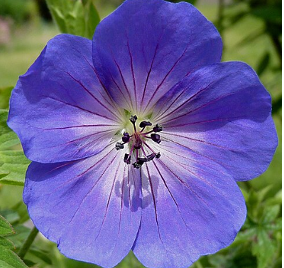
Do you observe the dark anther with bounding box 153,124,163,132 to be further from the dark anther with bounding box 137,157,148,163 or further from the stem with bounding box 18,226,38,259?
the stem with bounding box 18,226,38,259

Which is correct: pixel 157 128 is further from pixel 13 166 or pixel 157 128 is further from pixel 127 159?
pixel 13 166

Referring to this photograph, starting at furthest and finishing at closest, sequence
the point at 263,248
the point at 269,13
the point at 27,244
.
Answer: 1. the point at 269,13
2. the point at 263,248
3. the point at 27,244

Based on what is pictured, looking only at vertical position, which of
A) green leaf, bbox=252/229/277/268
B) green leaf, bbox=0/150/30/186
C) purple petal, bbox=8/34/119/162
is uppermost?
purple petal, bbox=8/34/119/162

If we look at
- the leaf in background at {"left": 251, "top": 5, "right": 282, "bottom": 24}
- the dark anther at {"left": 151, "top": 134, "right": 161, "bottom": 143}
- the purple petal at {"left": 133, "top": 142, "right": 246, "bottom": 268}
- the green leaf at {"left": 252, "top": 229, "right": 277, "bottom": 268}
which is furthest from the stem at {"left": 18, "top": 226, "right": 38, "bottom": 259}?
the leaf in background at {"left": 251, "top": 5, "right": 282, "bottom": 24}

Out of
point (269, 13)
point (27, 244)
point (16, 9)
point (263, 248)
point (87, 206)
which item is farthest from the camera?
point (16, 9)

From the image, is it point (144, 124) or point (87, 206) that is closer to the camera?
point (87, 206)

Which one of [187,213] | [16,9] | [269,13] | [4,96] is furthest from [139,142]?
[16,9]

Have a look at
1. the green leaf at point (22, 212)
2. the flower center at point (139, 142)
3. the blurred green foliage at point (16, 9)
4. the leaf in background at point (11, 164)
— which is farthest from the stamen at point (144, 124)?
the blurred green foliage at point (16, 9)
